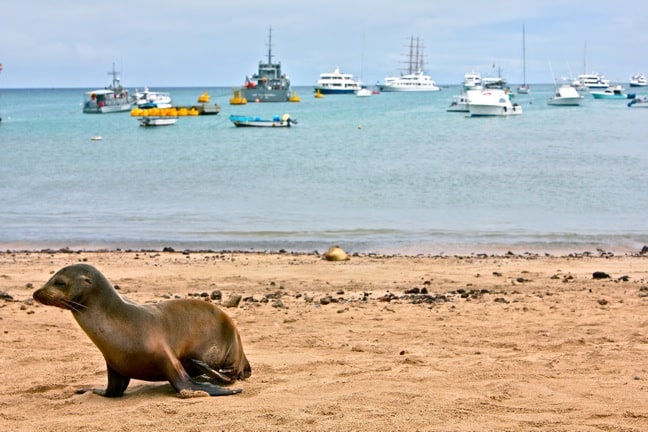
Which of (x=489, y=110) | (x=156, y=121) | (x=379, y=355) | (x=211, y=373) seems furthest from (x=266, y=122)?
(x=211, y=373)

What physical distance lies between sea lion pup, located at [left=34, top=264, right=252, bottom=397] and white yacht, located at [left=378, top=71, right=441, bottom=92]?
190171 millimetres

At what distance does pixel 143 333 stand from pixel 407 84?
191296 millimetres

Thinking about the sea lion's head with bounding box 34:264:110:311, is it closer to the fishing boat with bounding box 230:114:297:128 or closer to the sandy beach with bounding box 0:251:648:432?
the sandy beach with bounding box 0:251:648:432

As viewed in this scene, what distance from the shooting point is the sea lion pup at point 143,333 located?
5922 millimetres

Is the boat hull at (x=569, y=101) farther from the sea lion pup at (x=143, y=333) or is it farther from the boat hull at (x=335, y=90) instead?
the sea lion pup at (x=143, y=333)

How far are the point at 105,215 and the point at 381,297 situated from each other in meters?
15.4

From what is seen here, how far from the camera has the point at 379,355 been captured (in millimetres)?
7480

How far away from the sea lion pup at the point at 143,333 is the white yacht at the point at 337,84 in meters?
166

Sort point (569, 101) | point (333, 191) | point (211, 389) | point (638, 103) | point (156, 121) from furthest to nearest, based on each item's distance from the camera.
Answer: point (569, 101)
point (638, 103)
point (156, 121)
point (333, 191)
point (211, 389)

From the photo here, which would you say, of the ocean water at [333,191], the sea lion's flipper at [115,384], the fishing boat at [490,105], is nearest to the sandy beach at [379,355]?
the sea lion's flipper at [115,384]

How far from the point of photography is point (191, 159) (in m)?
46.7

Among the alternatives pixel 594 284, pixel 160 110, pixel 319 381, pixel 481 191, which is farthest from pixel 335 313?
pixel 160 110

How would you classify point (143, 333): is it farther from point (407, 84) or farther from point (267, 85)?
point (407, 84)

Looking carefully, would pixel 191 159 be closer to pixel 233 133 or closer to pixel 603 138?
pixel 233 133
